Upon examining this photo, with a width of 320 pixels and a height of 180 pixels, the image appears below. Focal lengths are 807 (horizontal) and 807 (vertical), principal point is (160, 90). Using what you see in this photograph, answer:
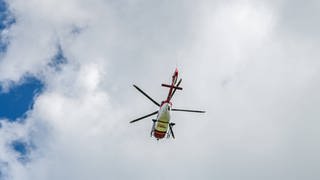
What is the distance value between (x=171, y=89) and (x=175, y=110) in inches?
167

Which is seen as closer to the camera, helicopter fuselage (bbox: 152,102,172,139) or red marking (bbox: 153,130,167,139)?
helicopter fuselage (bbox: 152,102,172,139)

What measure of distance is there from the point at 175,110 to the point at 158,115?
3.51 m

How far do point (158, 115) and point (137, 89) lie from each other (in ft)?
27.0

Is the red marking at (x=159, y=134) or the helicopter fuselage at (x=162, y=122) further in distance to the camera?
the red marking at (x=159, y=134)

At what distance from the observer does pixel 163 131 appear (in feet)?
528

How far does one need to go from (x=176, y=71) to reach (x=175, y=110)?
8.54 m

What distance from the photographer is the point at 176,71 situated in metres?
163

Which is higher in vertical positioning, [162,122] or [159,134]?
[162,122]

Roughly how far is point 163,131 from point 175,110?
5.03m

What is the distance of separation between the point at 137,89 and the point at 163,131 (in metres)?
11.5

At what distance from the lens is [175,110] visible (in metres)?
160

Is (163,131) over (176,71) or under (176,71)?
under

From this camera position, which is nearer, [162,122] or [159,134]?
[162,122]

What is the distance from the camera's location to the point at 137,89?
154750 mm
